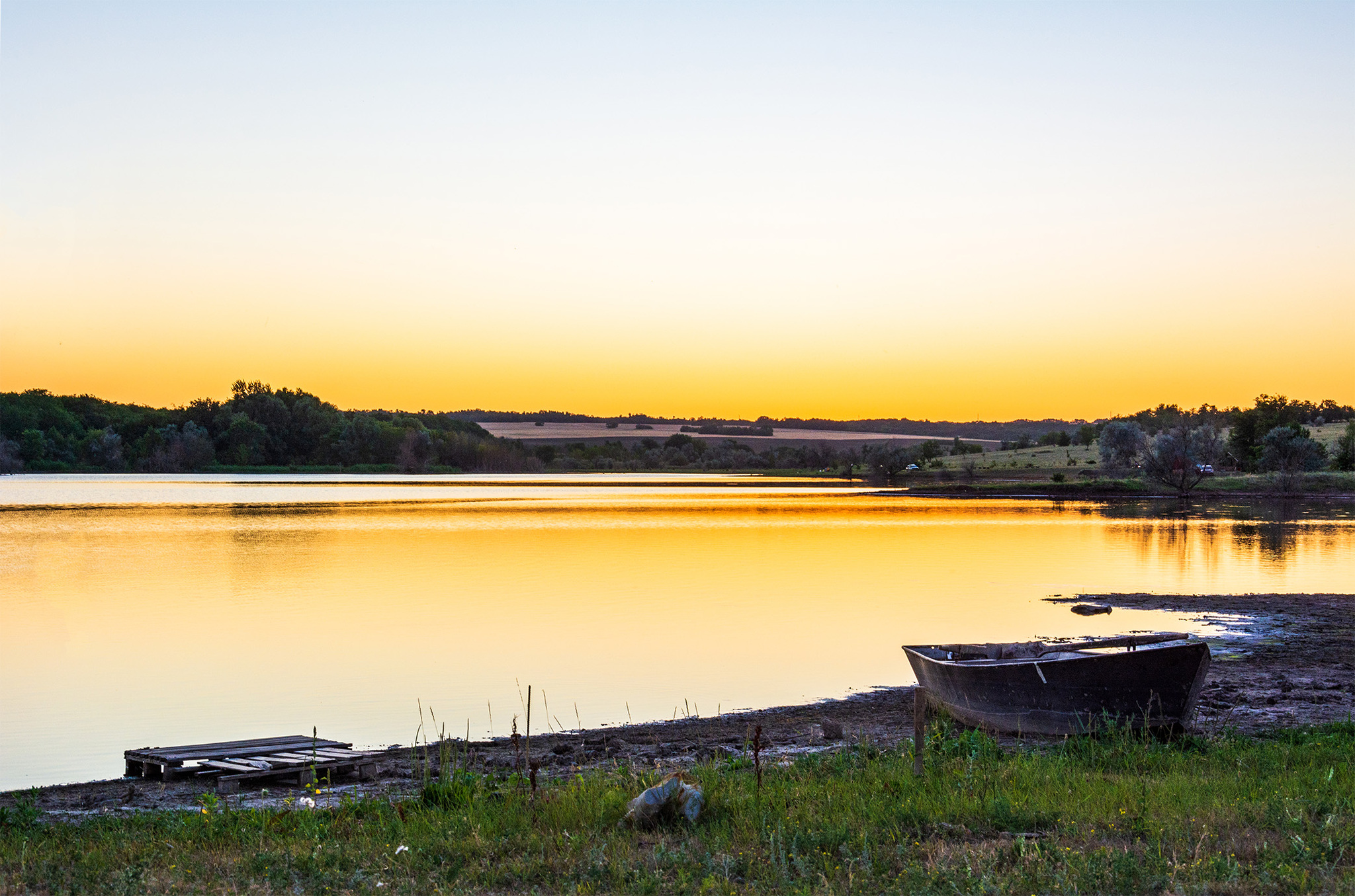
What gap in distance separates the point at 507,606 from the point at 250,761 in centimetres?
1615

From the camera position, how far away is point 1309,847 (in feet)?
24.0

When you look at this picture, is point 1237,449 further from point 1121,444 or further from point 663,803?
point 663,803

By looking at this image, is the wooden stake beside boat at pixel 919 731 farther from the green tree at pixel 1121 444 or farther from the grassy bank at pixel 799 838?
the green tree at pixel 1121 444

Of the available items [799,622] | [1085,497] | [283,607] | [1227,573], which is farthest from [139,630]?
[1085,497]

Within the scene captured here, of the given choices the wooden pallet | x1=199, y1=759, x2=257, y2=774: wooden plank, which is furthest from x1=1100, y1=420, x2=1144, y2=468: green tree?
x1=199, y1=759, x2=257, y2=774: wooden plank

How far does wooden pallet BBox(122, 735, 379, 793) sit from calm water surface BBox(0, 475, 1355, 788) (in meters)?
1.07

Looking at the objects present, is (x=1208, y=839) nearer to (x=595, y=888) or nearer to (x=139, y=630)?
(x=595, y=888)

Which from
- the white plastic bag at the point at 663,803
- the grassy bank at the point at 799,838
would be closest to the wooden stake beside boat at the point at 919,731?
the grassy bank at the point at 799,838

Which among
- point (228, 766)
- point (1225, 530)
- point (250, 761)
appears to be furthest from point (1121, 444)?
point (228, 766)

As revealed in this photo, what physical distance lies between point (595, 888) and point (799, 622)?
63.1 feet

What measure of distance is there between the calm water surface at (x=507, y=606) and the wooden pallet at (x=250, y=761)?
3.50ft

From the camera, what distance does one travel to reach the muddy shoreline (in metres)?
11.5

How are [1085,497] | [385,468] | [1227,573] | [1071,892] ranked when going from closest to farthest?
[1071,892] → [1227,573] → [1085,497] → [385,468]

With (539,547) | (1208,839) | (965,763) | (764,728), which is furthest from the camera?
(539,547)
